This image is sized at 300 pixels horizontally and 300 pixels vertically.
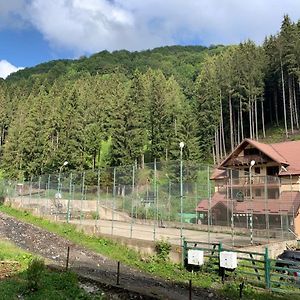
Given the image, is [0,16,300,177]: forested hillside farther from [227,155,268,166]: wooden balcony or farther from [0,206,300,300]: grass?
[0,206,300,300]: grass

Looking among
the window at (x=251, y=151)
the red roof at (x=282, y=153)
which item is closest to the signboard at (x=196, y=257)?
the red roof at (x=282, y=153)

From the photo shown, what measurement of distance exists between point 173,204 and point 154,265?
640cm

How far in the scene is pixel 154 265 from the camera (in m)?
15.9

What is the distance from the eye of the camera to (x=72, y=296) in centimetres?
991

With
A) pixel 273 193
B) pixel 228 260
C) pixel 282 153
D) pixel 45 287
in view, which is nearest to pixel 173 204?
pixel 228 260

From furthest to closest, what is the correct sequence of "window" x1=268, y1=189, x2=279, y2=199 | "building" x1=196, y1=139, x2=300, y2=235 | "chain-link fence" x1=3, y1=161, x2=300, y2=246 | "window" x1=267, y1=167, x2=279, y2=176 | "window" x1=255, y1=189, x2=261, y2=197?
"window" x1=267, y1=167, x2=279, y2=176 → "window" x1=268, y1=189, x2=279, y2=199 → "window" x1=255, y1=189, x2=261, y2=197 → "building" x1=196, y1=139, x2=300, y2=235 → "chain-link fence" x1=3, y1=161, x2=300, y2=246

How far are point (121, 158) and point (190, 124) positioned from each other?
1082 centimetres

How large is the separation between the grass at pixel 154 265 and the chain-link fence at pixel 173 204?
3.84 feet

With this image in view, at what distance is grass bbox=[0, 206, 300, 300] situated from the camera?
1280cm

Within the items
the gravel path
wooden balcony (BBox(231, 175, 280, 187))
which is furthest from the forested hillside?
the gravel path

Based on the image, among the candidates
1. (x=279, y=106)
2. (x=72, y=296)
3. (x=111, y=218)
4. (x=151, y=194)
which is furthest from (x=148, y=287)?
(x=279, y=106)

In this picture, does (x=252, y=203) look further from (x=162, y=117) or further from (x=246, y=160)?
(x=162, y=117)

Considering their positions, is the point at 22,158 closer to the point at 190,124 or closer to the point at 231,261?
the point at 190,124

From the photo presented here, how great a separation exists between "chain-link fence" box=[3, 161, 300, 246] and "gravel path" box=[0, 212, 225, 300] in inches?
116
